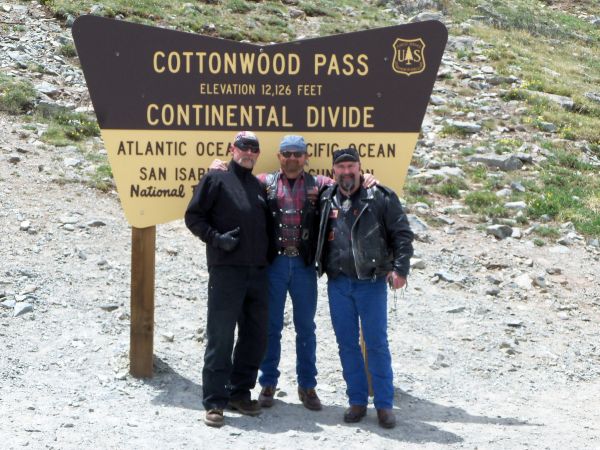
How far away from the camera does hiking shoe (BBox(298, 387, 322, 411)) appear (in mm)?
6281

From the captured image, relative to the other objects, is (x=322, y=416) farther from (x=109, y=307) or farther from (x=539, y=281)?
(x=539, y=281)

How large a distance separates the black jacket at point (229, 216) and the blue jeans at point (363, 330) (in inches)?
22.8

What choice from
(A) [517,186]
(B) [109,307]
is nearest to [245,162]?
(B) [109,307]

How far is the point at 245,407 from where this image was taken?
6109 millimetres

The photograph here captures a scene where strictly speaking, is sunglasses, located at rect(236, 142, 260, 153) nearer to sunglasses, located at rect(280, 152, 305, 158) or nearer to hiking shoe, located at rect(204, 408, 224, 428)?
sunglasses, located at rect(280, 152, 305, 158)

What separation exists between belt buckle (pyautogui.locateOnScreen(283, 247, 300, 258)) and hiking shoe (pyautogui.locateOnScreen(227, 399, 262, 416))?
1.06 metres

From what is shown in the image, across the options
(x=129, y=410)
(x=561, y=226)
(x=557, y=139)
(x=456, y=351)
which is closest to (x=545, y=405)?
(x=456, y=351)

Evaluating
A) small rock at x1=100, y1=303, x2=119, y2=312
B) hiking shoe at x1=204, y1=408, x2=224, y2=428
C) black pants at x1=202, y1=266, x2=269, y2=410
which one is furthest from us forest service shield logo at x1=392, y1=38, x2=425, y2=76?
small rock at x1=100, y1=303, x2=119, y2=312

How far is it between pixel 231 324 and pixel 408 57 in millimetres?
2383

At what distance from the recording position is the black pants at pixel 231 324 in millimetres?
5840

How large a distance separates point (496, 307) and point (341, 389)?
2.59 metres

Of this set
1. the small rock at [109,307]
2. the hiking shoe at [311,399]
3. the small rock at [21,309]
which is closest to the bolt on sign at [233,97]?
the small rock at [109,307]

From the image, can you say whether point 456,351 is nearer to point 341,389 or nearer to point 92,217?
point 341,389

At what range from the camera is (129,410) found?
6.10m
